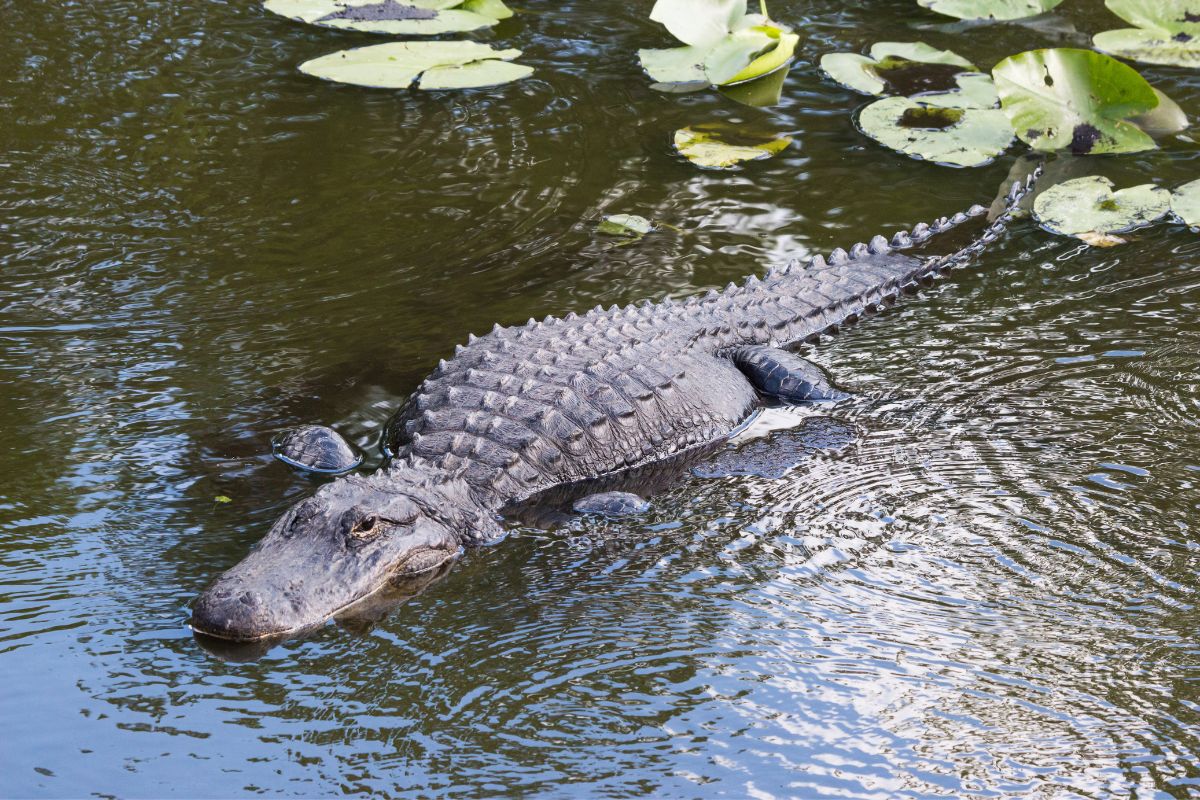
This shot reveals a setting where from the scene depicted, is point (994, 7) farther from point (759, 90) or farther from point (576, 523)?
point (576, 523)

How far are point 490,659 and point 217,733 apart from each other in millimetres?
717

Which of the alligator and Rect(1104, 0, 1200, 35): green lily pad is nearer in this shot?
the alligator

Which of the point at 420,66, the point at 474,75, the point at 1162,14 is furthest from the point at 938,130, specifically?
the point at 420,66

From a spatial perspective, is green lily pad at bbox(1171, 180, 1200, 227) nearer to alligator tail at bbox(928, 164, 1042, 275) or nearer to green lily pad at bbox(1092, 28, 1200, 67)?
alligator tail at bbox(928, 164, 1042, 275)

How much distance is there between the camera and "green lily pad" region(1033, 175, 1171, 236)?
5980 millimetres

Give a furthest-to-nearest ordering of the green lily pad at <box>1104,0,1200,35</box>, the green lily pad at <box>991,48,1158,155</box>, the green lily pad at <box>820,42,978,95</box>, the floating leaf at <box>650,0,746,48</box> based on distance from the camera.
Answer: the green lily pad at <box>1104,0,1200,35</box>, the floating leaf at <box>650,0,746,48</box>, the green lily pad at <box>820,42,978,95</box>, the green lily pad at <box>991,48,1158,155</box>

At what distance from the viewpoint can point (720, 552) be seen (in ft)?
12.6

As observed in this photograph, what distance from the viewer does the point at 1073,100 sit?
22.6 ft

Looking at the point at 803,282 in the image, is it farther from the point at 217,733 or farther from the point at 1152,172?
the point at 217,733

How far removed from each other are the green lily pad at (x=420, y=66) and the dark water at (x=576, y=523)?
12cm

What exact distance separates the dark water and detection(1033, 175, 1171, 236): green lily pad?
12 cm

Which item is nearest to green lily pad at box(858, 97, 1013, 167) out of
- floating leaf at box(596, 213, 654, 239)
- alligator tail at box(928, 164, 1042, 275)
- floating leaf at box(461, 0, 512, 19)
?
alligator tail at box(928, 164, 1042, 275)

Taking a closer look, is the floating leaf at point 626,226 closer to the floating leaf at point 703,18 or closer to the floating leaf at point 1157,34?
the floating leaf at point 703,18

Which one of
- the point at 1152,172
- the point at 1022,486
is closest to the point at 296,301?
the point at 1022,486
